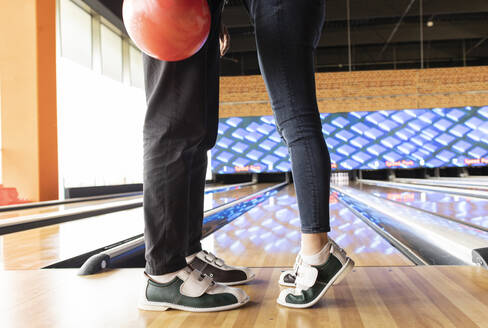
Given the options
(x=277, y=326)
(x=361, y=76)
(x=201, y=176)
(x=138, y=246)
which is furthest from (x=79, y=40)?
(x=277, y=326)

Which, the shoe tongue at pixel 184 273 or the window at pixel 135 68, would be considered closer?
the shoe tongue at pixel 184 273

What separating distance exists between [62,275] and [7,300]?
216mm

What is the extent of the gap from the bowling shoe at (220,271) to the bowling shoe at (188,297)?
159 mm

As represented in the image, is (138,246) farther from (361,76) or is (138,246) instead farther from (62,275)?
(361,76)

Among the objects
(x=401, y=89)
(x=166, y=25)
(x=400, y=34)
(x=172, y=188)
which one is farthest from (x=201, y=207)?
(x=400, y=34)

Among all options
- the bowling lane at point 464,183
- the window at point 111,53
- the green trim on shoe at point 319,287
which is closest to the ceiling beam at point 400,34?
the window at point 111,53

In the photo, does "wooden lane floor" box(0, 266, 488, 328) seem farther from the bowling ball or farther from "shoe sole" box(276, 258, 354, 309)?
the bowling ball

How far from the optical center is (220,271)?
106cm

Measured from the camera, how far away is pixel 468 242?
1.34 m

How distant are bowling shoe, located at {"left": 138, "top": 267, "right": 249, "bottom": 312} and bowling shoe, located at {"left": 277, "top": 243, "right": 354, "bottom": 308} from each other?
98 mm

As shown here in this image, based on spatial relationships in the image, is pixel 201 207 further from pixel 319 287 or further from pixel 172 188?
pixel 319 287

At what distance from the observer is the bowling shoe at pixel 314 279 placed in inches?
33.3

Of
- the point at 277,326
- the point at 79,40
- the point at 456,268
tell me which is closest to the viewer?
the point at 277,326

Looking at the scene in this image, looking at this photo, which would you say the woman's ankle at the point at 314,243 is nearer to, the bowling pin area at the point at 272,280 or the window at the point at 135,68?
the bowling pin area at the point at 272,280
